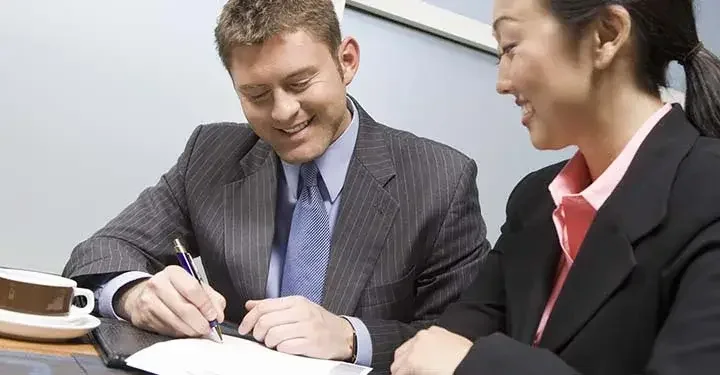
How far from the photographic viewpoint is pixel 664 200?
0.80m

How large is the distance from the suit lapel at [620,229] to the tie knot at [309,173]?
0.65m

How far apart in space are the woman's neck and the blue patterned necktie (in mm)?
574

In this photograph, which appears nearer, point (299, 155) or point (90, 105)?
point (299, 155)

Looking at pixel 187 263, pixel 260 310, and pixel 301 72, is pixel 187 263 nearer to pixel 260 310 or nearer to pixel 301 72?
pixel 260 310

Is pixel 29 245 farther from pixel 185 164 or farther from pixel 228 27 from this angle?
pixel 228 27

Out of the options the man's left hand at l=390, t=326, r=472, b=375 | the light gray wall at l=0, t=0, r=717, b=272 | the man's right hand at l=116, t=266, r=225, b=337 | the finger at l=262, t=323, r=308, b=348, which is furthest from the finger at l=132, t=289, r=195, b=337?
the light gray wall at l=0, t=0, r=717, b=272

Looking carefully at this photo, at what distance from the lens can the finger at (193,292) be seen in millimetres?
1079

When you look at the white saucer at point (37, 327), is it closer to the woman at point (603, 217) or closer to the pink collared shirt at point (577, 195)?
the woman at point (603, 217)

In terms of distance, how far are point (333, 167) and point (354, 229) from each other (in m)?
0.14

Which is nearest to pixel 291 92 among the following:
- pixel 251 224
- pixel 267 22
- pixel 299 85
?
pixel 299 85

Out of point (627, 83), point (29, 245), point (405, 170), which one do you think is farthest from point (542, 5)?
point (29, 245)

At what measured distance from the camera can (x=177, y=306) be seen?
3.54 ft

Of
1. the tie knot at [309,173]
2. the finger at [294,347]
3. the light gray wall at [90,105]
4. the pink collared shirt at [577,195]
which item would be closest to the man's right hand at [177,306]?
the finger at [294,347]

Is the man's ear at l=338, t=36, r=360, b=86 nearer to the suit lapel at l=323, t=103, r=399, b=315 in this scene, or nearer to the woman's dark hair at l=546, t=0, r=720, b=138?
the suit lapel at l=323, t=103, r=399, b=315
